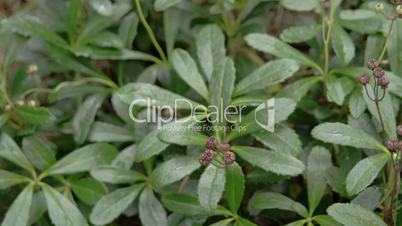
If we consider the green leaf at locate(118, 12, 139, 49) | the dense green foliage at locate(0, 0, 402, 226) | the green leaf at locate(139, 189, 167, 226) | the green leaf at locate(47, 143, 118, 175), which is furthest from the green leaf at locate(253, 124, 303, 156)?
the green leaf at locate(118, 12, 139, 49)

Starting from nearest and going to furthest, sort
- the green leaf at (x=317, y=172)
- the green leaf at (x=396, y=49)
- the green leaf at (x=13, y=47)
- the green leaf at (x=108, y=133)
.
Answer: the green leaf at (x=317, y=172), the green leaf at (x=396, y=49), the green leaf at (x=108, y=133), the green leaf at (x=13, y=47)

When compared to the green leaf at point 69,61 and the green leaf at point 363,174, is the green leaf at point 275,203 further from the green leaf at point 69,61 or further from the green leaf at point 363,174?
the green leaf at point 69,61

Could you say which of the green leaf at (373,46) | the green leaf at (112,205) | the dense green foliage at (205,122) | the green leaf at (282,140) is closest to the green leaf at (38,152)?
the dense green foliage at (205,122)

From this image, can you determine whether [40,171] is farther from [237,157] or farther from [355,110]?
[355,110]

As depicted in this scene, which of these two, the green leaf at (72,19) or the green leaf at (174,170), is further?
the green leaf at (72,19)

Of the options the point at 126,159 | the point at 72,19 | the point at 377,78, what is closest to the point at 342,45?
the point at 377,78

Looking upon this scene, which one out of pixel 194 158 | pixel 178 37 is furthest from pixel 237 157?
pixel 178 37
